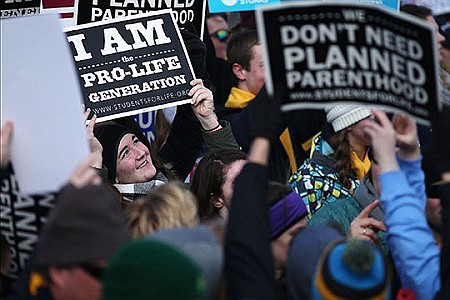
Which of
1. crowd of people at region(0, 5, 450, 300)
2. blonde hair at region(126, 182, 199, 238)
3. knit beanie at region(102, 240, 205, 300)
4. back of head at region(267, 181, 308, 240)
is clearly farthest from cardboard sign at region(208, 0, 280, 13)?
knit beanie at region(102, 240, 205, 300)

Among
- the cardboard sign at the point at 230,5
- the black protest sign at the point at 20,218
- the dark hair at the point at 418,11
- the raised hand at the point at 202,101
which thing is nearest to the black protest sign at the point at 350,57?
the black protest sign at the point at 20,218

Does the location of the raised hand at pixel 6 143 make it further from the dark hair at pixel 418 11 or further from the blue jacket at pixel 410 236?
the dark hair at pixel 418 11

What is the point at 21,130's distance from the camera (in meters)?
3.86

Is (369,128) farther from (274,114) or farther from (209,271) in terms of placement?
(209,271)

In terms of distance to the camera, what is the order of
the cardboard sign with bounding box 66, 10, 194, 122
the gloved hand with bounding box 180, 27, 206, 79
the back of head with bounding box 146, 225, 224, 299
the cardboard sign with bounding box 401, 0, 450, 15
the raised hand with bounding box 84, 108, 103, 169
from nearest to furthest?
the back of head with bounding box 146, 225, 224, 299
the raised hand with bounding box 84, 108, 103, 169
the cardboard sign with bounding box 66, 10, 194, 122
the gloved hand with bounding box 180, 27, 206, 79
the cardboard sign with bounding box 401, 0, 450, 15

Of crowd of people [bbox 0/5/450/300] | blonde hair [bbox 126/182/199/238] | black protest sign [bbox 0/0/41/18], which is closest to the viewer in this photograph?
crowd of people [bbox 0/5/450/300]

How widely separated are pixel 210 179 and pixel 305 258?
1881 mm

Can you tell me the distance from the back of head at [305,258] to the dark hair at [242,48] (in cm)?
384

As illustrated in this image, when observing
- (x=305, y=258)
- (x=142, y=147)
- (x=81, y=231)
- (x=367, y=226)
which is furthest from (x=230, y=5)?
(x=81, y=231)

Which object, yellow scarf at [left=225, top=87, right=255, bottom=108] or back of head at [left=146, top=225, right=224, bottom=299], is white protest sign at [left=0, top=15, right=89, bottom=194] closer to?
back of head at [left=146, top=225, right=224, bottom=299]

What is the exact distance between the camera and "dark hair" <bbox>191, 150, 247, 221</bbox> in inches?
212

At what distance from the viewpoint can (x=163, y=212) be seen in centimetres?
383

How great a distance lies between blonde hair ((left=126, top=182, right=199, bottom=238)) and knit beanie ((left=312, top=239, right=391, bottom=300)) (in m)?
0.58

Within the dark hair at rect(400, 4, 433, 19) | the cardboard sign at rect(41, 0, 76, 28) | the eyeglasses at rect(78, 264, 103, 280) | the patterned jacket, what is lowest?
the patterned jacket
